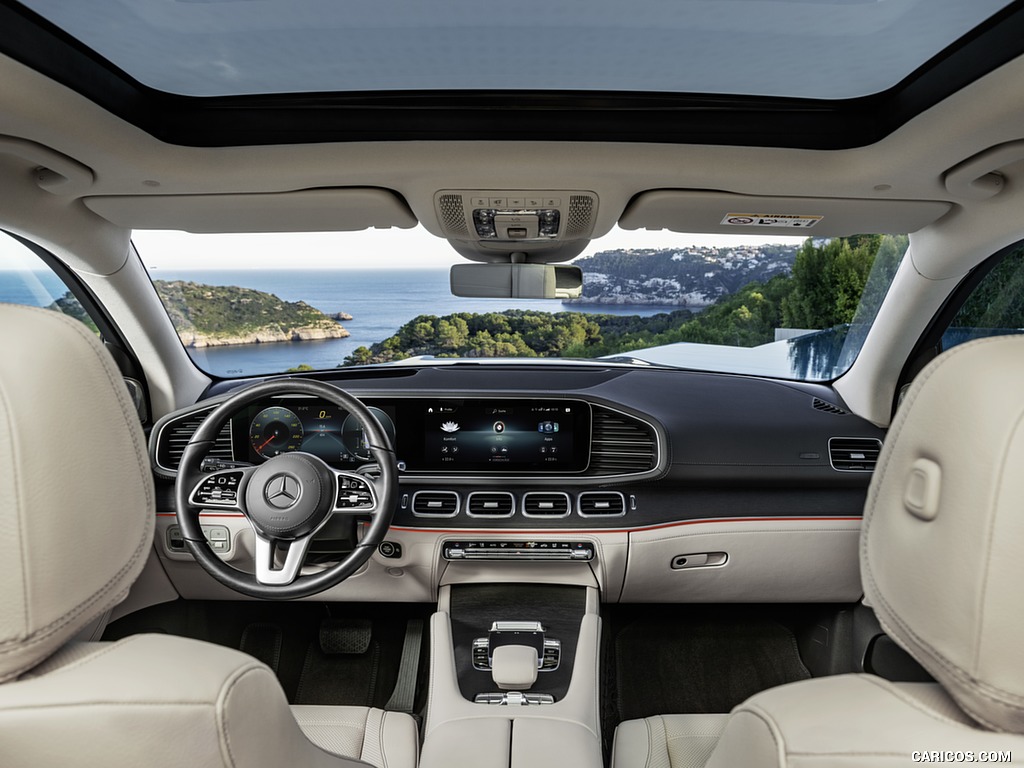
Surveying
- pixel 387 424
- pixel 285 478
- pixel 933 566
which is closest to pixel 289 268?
pixel 387 424

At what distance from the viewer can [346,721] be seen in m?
2.15

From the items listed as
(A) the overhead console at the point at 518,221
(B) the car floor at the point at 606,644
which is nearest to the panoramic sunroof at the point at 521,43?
(A) the overhead console at the point at 518,221

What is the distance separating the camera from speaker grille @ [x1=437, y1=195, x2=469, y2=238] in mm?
2350

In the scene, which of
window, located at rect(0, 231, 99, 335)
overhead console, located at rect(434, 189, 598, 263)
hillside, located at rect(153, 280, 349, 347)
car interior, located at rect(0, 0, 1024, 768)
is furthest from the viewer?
hillside, located at rect(153, 280, 349, 347)

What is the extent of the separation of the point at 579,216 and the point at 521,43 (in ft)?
2.34

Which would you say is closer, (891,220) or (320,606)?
(891,220)

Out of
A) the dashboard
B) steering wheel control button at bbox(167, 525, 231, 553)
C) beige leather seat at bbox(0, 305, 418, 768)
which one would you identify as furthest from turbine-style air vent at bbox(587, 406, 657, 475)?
beige leather seat at bbox(0, 305, 418, 768)

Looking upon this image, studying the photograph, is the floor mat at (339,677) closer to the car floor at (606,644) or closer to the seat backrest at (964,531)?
the car floor at (606,644)

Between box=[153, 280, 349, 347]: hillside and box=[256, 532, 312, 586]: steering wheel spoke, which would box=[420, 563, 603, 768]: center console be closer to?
box=[256, 532, 312, 586]: steering wheel spoke

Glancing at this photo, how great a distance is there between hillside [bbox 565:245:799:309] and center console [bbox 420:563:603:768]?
1.23 metres

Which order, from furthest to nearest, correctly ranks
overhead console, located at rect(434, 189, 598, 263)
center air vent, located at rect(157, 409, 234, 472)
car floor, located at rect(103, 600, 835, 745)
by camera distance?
1. car floor, located at rect(103, 600, 835, 745)
2. center air vent, located at rect(157, 409, 234, 472)
3. overhead console, located at rect(434, 189, 598, 263)

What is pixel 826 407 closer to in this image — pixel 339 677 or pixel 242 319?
pixel 339 677

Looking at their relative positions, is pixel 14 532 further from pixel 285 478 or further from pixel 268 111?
pixel 268 111

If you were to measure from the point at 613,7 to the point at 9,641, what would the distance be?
5.82 feet
